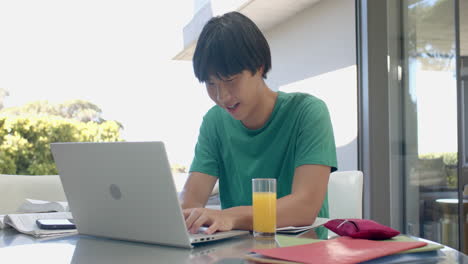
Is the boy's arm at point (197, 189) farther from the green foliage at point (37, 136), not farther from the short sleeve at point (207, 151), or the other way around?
the green foliage at point (37, 136)

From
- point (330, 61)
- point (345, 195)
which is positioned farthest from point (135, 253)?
point (330, 61)

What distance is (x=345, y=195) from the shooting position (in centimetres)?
171

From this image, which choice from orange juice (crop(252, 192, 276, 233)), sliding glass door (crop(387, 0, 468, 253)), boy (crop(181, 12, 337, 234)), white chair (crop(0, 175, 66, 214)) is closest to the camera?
orange juice (crop(252, 192, 276, 233))

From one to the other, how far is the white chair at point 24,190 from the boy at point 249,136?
26.4 inches

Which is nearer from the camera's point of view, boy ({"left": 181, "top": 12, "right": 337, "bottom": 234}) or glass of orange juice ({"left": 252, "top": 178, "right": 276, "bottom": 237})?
glass of orange juice ({"left": 252, "top": 178, "right": 276, "bottom": 237})

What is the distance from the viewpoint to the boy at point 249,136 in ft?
4.13

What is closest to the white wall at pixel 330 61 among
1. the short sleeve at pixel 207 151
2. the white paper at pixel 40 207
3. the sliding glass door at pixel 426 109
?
the sliding glass door at pixel 426 109

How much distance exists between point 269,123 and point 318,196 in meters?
0.36

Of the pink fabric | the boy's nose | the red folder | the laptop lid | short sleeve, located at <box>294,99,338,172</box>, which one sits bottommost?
the red folder

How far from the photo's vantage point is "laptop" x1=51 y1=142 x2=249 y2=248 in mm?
874

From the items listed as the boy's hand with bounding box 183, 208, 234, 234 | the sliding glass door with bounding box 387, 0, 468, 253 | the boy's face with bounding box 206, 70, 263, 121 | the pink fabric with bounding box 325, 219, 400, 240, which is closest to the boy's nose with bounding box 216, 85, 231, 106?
the boy's face with bounding box 206, 70, 263, 121

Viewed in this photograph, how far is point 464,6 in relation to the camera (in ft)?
11.0

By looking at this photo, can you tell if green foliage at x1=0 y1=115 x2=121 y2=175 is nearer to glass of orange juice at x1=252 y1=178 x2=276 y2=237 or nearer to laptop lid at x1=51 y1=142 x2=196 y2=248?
laptop lid at x1=51 y1=142 x2=196 y2=248

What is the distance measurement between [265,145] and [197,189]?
245 mm
